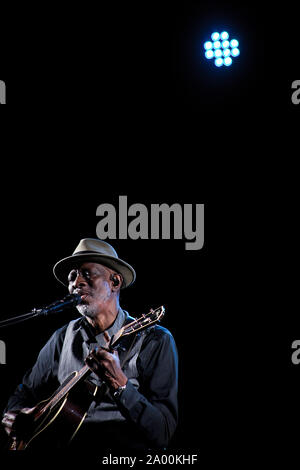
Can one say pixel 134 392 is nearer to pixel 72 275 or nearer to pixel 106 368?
pixel 106 368

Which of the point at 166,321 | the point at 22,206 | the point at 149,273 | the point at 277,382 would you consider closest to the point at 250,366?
the point at 277,382

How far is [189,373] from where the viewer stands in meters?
4.20

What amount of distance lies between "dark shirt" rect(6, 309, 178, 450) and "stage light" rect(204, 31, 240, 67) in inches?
101

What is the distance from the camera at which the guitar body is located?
321 cm

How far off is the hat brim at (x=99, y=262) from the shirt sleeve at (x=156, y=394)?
504 millimetres

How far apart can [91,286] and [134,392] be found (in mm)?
835

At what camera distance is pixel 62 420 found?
323cm

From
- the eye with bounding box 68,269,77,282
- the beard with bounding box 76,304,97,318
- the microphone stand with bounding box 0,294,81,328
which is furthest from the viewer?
the eye with bounding box 68,269,77,282

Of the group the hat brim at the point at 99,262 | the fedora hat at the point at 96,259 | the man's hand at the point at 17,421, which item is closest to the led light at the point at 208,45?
the fedora hat at the point at 96,259

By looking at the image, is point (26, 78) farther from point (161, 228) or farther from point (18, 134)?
point (161, 228)

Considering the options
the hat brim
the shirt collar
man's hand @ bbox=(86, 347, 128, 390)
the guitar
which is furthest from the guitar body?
the hat brim

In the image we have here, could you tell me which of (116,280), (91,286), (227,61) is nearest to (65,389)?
(91,286)

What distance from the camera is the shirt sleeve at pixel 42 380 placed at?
12.6ft

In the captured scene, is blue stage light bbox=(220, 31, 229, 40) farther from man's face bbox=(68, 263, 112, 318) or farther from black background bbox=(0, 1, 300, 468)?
man's face bbox=(68, 263, 112, 318)
